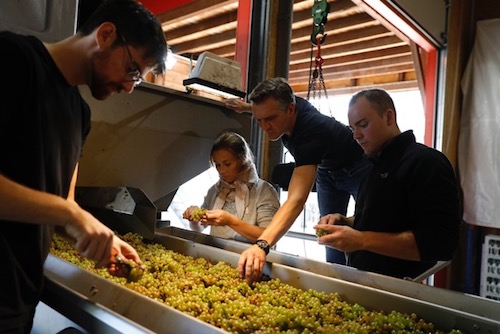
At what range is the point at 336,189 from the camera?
299cm

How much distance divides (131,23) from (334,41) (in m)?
4.85

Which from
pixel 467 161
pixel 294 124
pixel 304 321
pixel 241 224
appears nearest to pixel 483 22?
pixel 467 161

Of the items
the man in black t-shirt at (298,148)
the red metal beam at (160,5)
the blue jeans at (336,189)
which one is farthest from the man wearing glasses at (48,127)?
the red metal beam at (160,5)

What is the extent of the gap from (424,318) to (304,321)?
431 mm

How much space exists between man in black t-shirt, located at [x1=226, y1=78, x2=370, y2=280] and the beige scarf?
1.01 feet

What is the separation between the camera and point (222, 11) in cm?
499

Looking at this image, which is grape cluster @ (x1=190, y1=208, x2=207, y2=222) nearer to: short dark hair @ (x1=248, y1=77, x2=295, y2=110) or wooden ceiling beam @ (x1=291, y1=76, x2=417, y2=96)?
short dark hair @ (x1=248, y1=77, x2=295, y2=110)

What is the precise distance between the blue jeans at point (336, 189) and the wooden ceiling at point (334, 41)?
199 cm

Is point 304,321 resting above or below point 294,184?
below

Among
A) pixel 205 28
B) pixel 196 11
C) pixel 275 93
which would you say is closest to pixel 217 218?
pixel 275 93

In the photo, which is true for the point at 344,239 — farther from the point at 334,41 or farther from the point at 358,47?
the point at 358,47

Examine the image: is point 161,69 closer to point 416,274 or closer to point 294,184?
point 294,184

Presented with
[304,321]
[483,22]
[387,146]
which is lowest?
[304,321]

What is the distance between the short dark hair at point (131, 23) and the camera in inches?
45.4
